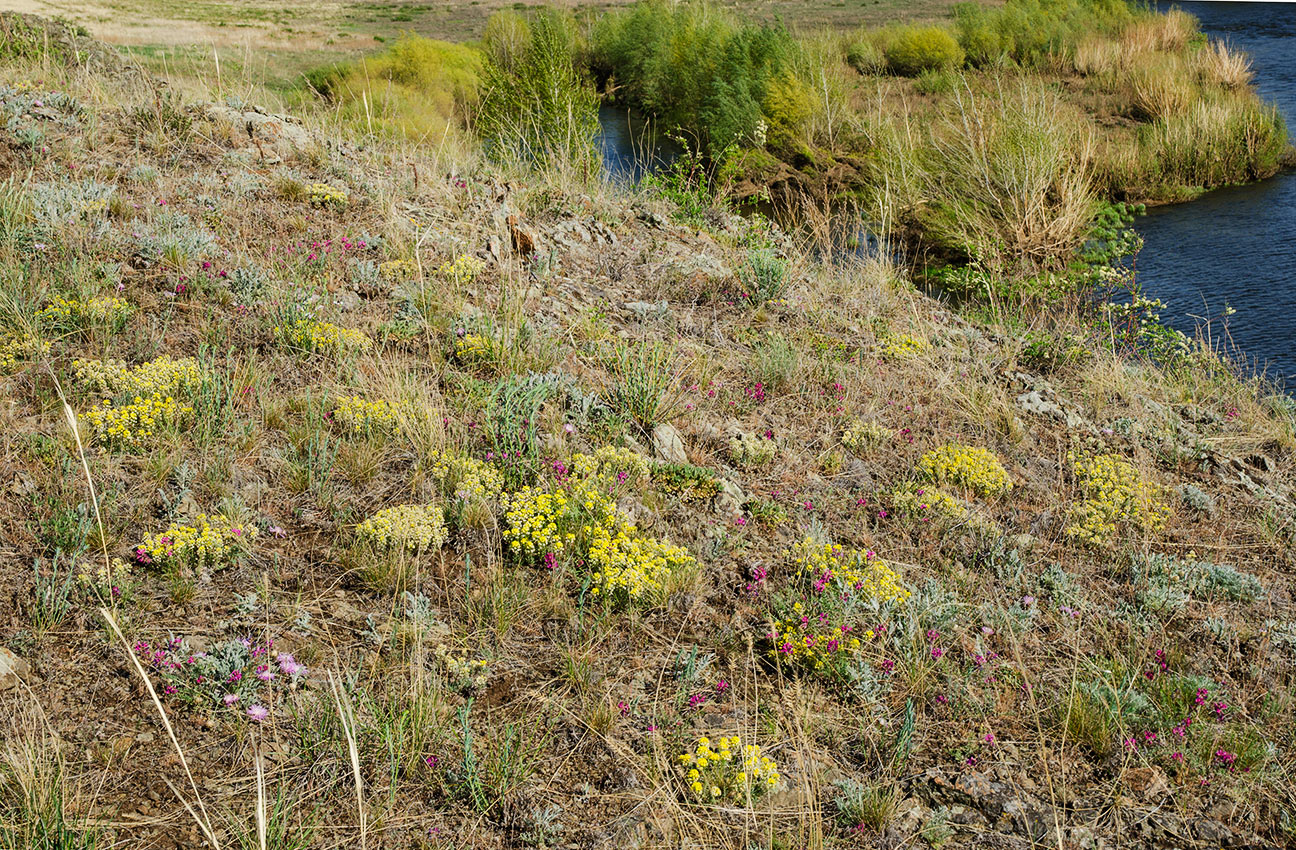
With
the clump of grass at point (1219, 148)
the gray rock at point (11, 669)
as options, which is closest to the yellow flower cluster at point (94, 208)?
the gray rock at point (11, 669)

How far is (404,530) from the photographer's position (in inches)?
112

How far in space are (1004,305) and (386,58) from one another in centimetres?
1405

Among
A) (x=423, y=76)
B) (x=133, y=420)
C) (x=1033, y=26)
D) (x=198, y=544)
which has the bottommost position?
(x=198, y=544)

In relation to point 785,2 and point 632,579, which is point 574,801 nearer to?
point 632,579

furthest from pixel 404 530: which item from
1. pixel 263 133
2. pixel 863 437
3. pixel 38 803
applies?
pixel 263 133

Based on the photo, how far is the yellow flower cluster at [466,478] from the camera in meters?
3.06

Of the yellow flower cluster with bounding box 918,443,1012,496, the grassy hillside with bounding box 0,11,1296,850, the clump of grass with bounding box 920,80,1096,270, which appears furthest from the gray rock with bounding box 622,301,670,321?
the clump of grass with bounding box 920,80,1096,270

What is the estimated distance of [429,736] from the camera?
7.46ft

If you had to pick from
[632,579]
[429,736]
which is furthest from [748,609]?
[429,736]

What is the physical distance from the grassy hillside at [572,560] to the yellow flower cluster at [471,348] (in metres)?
0.02

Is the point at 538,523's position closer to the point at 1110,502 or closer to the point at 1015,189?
the point at 1110,502

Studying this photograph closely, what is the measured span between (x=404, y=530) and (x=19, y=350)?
2.00m

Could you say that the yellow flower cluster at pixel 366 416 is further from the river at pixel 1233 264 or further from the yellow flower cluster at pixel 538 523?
the river at pixel 1233 264

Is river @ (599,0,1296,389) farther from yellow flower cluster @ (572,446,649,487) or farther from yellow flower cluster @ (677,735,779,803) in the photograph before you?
yellow flower cluster @ (677,735,779,803)
